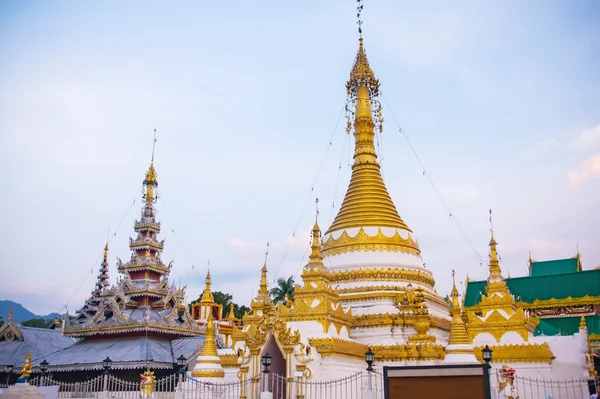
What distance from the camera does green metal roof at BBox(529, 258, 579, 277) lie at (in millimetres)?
40594

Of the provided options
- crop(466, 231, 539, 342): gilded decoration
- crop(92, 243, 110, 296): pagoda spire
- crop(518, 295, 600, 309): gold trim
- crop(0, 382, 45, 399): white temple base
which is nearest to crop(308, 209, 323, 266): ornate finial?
crop(466, 231, 539, 342): gilded decoration

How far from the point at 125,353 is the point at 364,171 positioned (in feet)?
48.8

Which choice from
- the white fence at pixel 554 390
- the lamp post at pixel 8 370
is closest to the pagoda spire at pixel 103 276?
the lamp post at pixel 8 370

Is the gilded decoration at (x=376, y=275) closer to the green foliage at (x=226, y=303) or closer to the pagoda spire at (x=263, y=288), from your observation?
the pagoda spire at (x=263, y=288)

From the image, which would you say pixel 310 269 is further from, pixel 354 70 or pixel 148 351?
pixel 354 70

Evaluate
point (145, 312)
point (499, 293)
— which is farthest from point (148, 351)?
point (499, 293)

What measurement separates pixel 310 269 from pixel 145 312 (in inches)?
465

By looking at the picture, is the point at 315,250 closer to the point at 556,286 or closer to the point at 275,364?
the point at 275,364

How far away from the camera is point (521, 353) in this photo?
22.5 metres

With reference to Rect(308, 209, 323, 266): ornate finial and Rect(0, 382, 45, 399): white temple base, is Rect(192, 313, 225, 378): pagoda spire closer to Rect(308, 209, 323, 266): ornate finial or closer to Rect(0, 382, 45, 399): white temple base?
Rect(308, 209, 323, 266): ornate finial

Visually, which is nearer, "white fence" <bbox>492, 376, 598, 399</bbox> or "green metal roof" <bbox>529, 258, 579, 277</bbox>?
"white fence" <bbox>492, 376, 598, 399</bbox>

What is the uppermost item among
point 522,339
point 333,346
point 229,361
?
point 522,339

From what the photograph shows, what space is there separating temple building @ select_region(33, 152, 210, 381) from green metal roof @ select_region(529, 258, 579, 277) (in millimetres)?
25129

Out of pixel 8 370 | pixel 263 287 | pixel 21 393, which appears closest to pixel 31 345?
pixel 8 370
